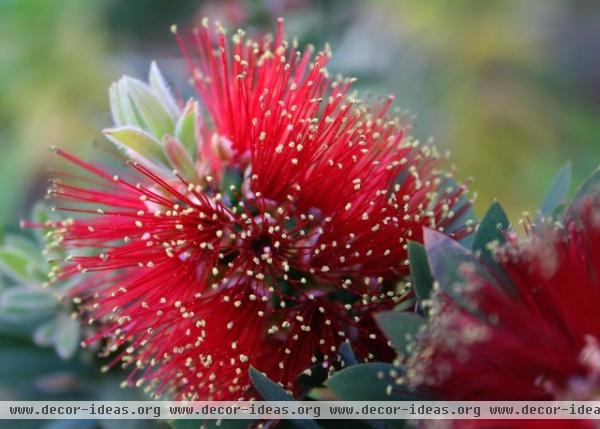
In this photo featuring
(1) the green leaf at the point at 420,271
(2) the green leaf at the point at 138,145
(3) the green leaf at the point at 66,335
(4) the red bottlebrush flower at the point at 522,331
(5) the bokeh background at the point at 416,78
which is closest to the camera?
(4) the red bottlebrush flower at the point at 522,331

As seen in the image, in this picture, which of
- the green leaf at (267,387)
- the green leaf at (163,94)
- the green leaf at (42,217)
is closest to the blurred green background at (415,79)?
the green leaf at (42,217)

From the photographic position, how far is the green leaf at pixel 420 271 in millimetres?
778

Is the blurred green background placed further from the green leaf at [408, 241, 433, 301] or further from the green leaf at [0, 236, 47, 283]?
the green leaf at [408, 241, 433, 301]

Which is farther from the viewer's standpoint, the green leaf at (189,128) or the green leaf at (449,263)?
the green leaf at (189,128)

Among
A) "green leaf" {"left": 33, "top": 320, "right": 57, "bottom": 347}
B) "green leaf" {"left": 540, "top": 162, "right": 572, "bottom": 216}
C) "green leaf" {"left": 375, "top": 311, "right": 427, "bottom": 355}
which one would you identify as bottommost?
"green leaf" {"left": 375, "top": 311, "right": 427, "bottom": 355}

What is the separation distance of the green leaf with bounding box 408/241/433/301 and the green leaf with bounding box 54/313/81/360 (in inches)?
24.2

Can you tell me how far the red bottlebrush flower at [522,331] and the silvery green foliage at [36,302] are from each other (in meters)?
0.66

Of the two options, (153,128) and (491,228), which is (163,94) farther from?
(491,228)

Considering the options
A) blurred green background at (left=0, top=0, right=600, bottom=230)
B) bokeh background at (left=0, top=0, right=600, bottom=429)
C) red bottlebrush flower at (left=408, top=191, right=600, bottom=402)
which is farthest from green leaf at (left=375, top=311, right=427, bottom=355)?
blurred green background at (left=0, top=0, right=600, bottom=230)

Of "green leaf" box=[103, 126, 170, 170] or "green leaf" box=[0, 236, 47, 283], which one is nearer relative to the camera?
"green leaf" box=[103, 126, 170, 170]

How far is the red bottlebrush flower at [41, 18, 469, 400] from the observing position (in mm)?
867

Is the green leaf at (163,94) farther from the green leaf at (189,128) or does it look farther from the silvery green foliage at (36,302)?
the silvery green foliage at (36,302)

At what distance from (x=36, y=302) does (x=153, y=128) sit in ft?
1.36

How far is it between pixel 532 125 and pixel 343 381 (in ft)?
8.26
